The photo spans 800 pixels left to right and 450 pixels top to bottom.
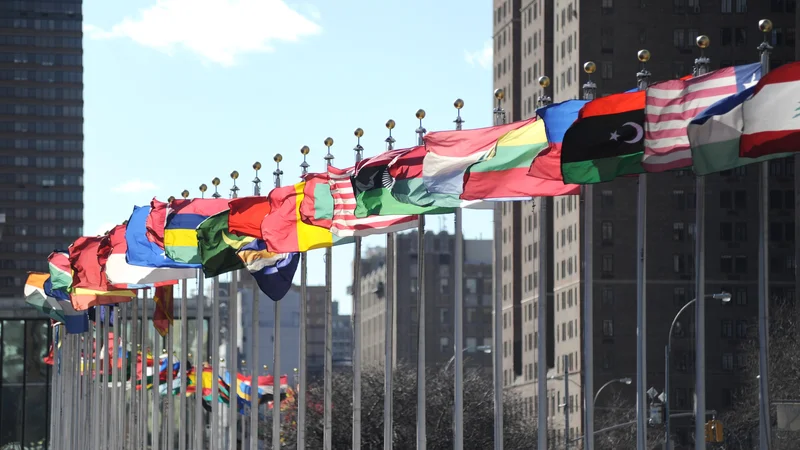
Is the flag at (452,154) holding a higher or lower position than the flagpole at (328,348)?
higher

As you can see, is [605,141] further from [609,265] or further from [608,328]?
[609,265]

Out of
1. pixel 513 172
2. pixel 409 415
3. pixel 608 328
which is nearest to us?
pixel 513 172

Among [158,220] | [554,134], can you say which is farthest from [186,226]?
[554,134]

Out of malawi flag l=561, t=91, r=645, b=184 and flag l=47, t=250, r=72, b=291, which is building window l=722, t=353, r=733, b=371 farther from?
malawi flag l=561, t=91, r=645, b=184

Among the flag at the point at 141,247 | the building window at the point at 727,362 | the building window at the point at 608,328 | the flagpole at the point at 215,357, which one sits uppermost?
the flag at the point at 141,247

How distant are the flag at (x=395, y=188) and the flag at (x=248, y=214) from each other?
625 centimetres

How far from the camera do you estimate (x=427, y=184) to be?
37.0 metres

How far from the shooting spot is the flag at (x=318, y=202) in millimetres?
43156

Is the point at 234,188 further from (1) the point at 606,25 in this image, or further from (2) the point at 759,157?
(1) the point at 606,25

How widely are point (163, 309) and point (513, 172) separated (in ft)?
97.6

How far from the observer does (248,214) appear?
46781 millimetres

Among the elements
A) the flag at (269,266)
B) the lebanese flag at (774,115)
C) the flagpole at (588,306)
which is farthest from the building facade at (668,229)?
the lebanese flag at (774,115)

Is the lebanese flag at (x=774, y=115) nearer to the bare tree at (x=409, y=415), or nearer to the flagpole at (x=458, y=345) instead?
the flagpole at (x=458, y=345)

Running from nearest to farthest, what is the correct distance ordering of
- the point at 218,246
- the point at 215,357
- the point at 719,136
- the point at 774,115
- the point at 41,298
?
the point at 774,115, the point at 719,136, the point at 218,246, the point at 215,357, the point at 41,298
